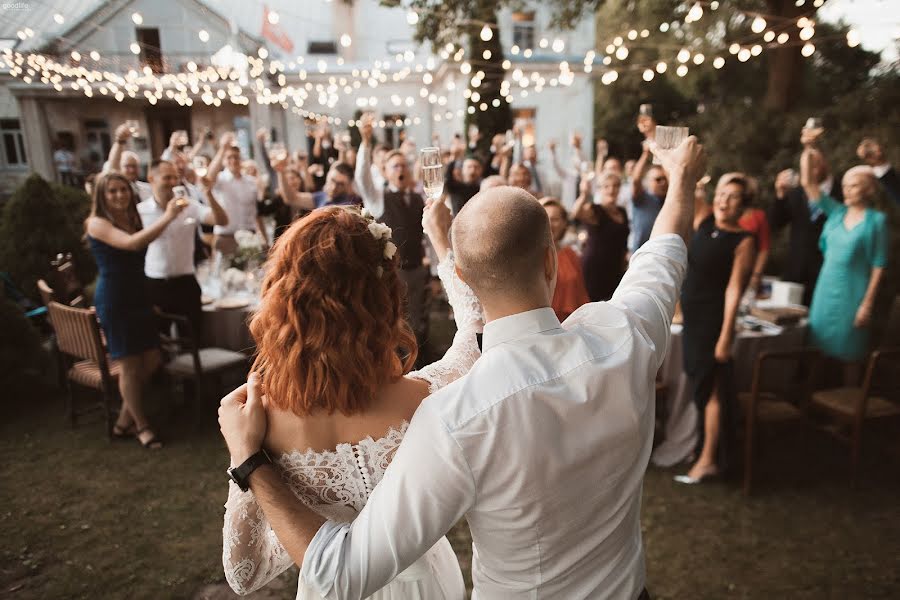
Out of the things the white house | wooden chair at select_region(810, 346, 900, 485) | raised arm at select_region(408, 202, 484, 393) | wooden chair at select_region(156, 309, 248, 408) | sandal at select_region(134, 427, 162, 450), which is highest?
the white house

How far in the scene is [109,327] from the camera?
145 inches

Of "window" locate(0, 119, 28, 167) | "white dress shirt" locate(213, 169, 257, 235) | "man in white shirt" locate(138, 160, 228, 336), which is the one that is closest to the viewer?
"man in white shirt" locate(138, 160, 228, 336)

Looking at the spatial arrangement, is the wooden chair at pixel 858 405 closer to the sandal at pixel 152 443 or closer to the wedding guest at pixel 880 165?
the wedding guest at pixel 880 165

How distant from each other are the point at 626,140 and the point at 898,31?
517 inches

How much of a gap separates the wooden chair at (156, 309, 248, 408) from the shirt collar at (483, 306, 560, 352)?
301 centimetres

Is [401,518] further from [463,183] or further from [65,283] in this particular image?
[463,183]

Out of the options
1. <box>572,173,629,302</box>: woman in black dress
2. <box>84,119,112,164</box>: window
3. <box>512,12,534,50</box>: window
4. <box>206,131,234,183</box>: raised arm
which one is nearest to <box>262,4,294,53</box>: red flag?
<box>84,119,112,164</box>: window

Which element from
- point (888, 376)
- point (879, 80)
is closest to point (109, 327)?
point (888, 376)

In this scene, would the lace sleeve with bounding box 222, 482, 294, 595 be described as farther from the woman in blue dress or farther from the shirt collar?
the woman in blue dress

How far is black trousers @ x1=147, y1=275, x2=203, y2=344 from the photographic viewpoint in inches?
162

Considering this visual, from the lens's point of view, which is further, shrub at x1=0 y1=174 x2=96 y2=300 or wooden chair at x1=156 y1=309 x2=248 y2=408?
shrub at x1=0 y1=174 x2=96 y2=300

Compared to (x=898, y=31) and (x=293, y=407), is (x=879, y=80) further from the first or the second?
(x=293, y=407)

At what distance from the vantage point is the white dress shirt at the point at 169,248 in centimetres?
407

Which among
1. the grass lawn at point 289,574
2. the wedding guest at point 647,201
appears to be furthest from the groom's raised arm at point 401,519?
the wedding guest at point 647,201
